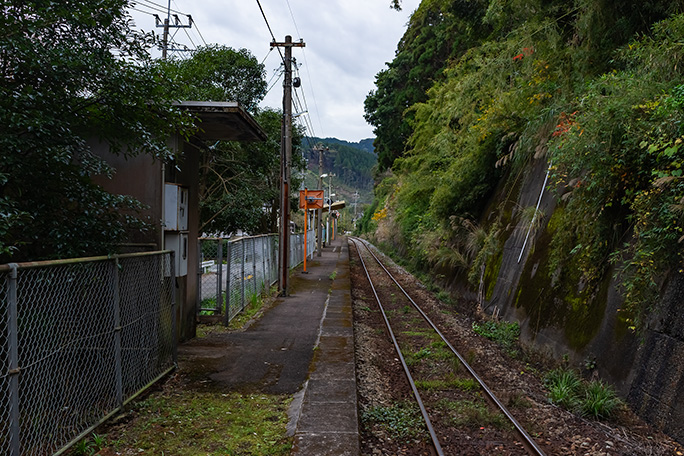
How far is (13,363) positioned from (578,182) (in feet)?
23.1

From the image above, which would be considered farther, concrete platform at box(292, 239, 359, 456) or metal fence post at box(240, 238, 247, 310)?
metal fence post at box(240, 238, 247, 310)

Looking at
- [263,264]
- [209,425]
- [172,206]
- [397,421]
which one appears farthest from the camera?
[263,264]

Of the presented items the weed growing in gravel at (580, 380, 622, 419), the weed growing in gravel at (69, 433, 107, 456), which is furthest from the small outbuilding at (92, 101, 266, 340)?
the weed growing in gravel at (580, 380, 622, 419)

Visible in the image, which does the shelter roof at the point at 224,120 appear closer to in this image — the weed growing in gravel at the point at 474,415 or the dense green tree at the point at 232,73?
the weed growing in gravel at the point at 474,415

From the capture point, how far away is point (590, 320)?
6.54 m

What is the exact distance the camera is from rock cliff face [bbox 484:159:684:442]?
488 centimetres

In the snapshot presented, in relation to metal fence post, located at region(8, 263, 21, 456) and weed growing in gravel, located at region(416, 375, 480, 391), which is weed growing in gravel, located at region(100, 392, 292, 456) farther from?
weed growing in gravel, located at region(416, 375, 480, 391)

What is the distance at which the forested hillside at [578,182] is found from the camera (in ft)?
17.1

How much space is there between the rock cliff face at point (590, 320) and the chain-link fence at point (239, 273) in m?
5.60

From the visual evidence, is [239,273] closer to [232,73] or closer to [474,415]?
[474,415]

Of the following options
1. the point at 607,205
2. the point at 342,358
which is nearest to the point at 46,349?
the point at 342,358

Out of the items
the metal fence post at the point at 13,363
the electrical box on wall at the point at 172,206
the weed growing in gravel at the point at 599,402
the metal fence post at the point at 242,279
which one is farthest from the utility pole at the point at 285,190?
the metal fence post at the point at 13,363

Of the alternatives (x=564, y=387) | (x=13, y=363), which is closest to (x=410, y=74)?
(x=564, y=387)

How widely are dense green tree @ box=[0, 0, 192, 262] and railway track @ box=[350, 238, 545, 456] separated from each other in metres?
3.93
